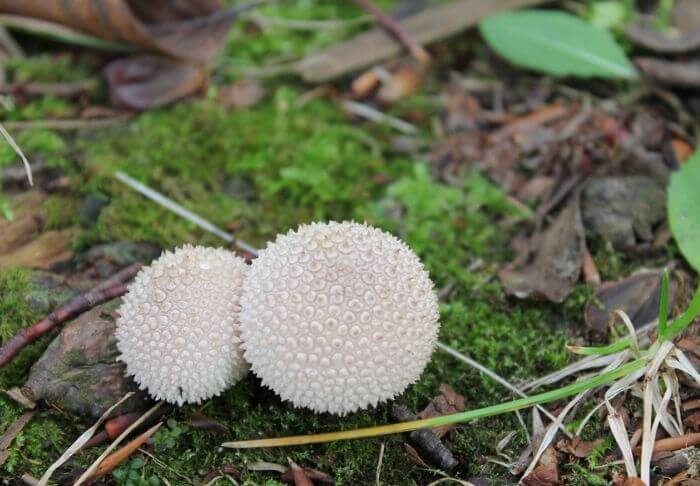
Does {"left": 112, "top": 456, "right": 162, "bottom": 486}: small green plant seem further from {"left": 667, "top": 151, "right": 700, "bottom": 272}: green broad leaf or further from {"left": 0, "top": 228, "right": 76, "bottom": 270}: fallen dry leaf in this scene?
{"left": 667, "top": 151, "right": 700, "bottom": 272}: green broad leaf

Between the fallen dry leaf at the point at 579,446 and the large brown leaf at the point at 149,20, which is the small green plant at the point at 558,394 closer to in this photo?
the fallen dry leaf at the point at 579,446

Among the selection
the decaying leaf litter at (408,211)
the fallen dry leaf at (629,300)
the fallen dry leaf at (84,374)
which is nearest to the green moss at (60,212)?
the decaying leaf litter at (408,211)

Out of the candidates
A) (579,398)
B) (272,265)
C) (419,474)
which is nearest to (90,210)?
(272,265)

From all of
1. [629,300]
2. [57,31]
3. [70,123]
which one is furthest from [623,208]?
[57,31]

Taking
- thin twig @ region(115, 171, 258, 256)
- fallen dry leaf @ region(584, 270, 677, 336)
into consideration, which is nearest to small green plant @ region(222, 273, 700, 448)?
fallen dry leaf @ region(584, 270, 677, 336)

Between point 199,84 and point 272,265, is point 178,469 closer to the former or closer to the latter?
point 272,265
